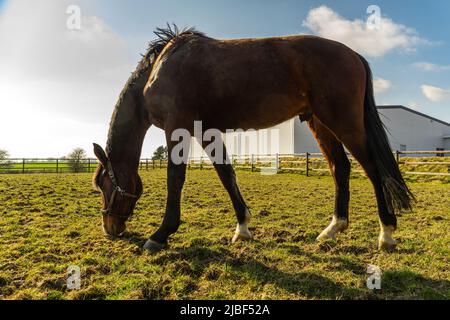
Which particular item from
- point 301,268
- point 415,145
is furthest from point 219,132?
point 415,145

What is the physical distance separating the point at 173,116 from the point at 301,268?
6.77 ft

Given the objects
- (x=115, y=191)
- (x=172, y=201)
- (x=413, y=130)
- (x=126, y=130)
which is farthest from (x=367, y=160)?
(x=413, y=130)

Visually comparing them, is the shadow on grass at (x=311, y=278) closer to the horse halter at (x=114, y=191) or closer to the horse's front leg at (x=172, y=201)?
the horse's front leg at (x=172, y=201)

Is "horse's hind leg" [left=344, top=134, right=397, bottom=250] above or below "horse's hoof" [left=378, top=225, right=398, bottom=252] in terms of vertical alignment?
above

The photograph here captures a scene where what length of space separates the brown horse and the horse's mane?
0.67 feet

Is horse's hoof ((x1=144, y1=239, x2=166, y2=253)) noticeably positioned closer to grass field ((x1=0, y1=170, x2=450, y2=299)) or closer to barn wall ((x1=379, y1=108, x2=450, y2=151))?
grass field ((x1=0, y1=170, x2=450, y2=299))

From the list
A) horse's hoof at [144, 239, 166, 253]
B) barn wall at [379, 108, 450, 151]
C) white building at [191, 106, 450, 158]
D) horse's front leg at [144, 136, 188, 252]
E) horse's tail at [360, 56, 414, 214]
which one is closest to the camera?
horse's tail at [360, 56, 414, 214]

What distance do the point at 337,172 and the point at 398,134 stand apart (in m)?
35.1

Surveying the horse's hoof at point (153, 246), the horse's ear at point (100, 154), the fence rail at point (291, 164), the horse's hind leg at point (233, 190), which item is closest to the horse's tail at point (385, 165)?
the horse's hind leg at point (233, 190)

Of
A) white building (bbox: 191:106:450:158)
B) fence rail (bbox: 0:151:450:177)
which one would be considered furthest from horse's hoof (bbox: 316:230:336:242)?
white building (bbox: 191:106:450:158)

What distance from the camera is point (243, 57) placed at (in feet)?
11.5

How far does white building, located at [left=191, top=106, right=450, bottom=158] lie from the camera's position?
104 feet

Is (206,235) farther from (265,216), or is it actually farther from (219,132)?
(265,216)

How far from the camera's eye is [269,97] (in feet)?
11.2
